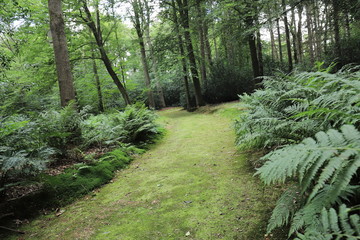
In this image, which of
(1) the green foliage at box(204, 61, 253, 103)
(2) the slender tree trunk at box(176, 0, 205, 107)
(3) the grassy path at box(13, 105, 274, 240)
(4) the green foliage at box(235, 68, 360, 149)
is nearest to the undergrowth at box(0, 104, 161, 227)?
(3) the grassy path at box(13, 105, 274, 240)

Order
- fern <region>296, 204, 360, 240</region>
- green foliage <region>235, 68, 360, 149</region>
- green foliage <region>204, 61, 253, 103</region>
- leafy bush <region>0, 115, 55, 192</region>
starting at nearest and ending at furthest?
fern <region>296, 204, 360, 240</region> < green foliage <region>235, 68, 360, 149</region> < leafy bush <region>0, 115, 55, 192</region> < green foliage <region>204, 61, 253, 103</region>

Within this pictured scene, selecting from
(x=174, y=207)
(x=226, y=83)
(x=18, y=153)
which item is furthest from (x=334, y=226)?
(x=226, y=83)

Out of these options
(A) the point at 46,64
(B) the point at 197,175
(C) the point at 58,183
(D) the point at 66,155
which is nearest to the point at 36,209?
(C) the point at 58,183

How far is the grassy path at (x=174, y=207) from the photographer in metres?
2.01

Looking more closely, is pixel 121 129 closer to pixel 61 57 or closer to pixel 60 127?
pixel 60 127


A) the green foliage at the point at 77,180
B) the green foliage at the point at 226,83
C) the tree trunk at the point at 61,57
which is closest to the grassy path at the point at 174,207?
the green foliage at the point at 77,180

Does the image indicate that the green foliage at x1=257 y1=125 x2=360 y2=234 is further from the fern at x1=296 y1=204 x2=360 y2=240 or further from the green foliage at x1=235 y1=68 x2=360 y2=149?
the green foliage at x1=235 y1=68 x2=360 y2=149

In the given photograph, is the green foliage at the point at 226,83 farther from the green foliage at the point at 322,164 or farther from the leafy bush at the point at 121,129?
the green foliage at the point at 322,164

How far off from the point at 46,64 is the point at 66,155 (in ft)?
22.4

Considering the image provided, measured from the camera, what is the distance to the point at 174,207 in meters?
2.49

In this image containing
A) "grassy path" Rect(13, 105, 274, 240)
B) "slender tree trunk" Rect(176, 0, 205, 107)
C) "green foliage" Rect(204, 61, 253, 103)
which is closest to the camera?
"grassy path" Rect(13, 105, 274, 240)

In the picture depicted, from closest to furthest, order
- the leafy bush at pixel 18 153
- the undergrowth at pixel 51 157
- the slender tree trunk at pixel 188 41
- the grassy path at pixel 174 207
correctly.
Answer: the grassy path at pixel 174 207 < the leafy bush at pixel 18 153 < the undergrowth at pixel 51 157 < the slender tree trunk at pixel 188 41

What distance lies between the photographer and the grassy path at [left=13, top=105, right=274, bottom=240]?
2.01 metres

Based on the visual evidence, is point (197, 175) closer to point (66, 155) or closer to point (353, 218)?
point (353, 218)
